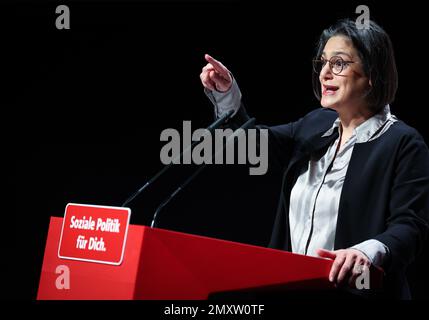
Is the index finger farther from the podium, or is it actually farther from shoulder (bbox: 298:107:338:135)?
the podium

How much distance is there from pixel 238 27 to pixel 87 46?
0.75m

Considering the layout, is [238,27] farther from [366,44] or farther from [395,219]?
[395,219]

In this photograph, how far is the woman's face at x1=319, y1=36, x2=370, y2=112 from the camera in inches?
66.1

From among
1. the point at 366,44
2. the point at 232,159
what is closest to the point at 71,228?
the point at 232,159

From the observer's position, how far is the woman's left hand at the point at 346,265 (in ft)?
4.09

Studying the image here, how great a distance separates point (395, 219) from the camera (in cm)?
149

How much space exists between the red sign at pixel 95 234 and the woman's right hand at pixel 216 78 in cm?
63

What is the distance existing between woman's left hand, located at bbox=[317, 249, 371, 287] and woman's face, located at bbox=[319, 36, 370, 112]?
543mm

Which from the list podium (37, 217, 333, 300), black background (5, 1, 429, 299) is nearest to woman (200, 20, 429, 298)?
podium (37, 217, 333, 300)

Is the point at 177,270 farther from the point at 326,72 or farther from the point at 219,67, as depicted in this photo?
the point at 326,72

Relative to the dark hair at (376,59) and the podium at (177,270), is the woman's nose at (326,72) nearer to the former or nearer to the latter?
the dark hair at (376,59)

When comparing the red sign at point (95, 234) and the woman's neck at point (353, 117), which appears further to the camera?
the woman's neck at point (353, 117)
